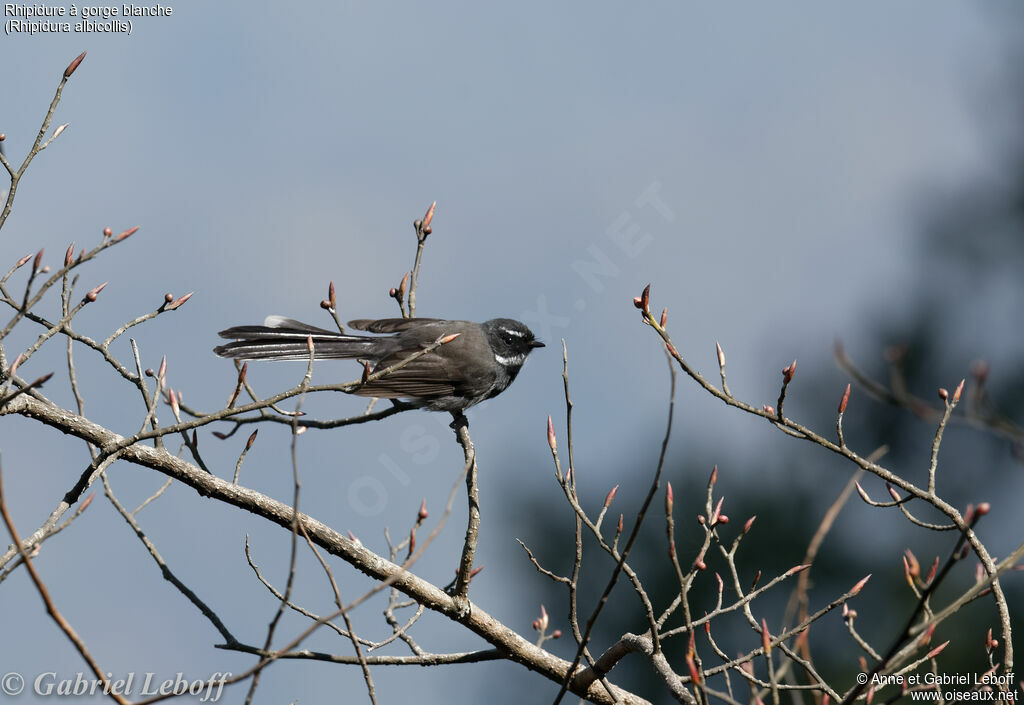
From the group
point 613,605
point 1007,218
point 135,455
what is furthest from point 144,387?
point 1007,218

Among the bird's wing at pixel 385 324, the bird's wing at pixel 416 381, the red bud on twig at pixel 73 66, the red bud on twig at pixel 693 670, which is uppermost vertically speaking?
the red bud on twig at pixel 73 66

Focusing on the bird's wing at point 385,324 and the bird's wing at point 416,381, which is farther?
the bird's wing at point 385,324

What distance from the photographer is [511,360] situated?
8.20 meters

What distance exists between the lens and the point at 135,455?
4.98 metres

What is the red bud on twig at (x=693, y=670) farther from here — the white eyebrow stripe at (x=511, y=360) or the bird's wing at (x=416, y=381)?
the white eyebrow stripe at (x=511, y=360)

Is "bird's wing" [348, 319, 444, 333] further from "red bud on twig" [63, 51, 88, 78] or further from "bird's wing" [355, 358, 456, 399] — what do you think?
"red bud on twig" [63, 51, 88, 78]

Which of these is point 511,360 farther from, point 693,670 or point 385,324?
point 693,670

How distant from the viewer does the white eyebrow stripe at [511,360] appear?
8.15 m

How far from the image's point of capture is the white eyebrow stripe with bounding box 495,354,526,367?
815cm

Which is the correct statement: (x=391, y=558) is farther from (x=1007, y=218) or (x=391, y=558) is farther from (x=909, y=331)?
(x=1007, y=218)

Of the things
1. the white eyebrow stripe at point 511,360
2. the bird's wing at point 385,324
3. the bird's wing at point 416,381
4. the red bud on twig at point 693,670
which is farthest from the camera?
the white eyebrow stripe at point 511,360

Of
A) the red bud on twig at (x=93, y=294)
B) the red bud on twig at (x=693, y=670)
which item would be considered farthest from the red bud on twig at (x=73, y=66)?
the red bud on twig at (x=693, y=670)

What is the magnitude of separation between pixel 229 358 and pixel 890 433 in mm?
24365

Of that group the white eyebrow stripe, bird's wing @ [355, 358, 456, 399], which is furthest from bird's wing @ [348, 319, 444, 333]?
the white eyebrow stripe
